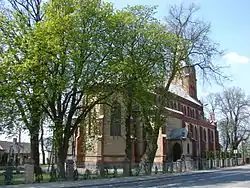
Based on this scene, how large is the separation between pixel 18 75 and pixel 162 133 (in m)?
32.5

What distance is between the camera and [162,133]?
53.3 m

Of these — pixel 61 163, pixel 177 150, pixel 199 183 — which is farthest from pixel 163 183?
pixel 177 150

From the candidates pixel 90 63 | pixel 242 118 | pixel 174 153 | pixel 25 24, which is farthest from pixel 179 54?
pixel 242 118

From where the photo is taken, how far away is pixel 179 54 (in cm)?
3744

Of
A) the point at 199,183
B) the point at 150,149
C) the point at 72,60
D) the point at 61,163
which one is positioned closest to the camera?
the point at 199,183

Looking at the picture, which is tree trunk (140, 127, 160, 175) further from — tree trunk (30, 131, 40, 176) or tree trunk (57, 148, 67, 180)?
tree trunk (30, 131, 40, 176)

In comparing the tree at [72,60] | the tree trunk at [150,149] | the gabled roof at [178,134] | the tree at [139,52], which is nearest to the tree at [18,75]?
the tree at [72,60]

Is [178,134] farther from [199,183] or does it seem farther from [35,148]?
[199,183]

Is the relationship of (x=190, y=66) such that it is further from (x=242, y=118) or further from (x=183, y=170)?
(x=242, y=118)

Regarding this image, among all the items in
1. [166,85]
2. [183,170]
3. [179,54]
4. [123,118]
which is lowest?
[183,170]

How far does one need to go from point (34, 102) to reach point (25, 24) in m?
6.31

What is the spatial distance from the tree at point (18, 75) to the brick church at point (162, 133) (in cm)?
858

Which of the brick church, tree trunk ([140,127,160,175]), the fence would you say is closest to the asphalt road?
the fence

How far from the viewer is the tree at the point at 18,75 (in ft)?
80.4
